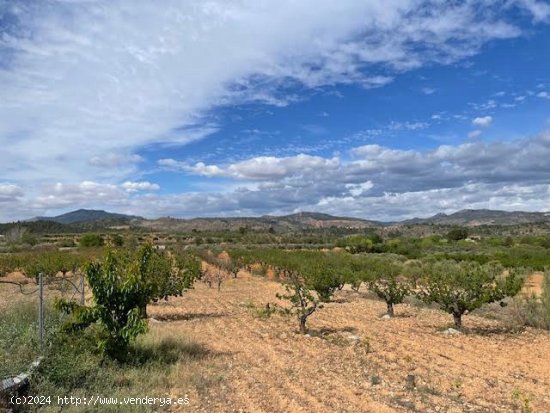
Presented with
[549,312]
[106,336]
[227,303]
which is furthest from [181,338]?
[549,312]

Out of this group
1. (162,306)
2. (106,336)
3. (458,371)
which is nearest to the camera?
(106,336)

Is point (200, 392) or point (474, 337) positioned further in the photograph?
point (474, 337)

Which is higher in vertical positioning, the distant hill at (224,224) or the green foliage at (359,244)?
the distant hill at (224,224)

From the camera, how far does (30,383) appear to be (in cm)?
744

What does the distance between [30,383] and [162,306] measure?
12974 millimetres

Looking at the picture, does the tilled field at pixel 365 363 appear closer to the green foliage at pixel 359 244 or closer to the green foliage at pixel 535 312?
the green foliage at pixel 535 312

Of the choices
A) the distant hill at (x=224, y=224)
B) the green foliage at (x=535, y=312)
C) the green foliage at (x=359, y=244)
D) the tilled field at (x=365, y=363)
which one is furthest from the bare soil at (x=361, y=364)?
the distant hill at (x=224, y=224)

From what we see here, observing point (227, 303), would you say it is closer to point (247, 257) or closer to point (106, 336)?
point (106, 336)

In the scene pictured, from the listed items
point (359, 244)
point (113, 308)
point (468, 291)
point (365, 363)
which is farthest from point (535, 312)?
point (359, 244)

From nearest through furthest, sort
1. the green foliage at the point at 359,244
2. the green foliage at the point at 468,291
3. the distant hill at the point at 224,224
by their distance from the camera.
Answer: the green foliage at the point at 468,291 < the green foliage at the point at 359,244 < the distant hill at the point at 224,224

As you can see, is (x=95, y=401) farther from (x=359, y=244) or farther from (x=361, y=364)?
(x=359, y=244)

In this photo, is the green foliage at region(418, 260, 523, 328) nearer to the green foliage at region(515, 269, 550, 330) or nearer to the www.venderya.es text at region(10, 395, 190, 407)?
the green foliage at region(515, 269, 550, 330)

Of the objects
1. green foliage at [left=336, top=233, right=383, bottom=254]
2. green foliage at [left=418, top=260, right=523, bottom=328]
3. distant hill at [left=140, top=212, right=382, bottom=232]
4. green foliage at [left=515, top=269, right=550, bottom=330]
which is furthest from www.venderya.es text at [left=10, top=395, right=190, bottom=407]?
distant hill at [left=140, top=212, right=382, bottom=232]

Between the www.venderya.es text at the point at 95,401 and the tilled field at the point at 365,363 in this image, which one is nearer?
the www.venderya.es text at the point at 95,401
